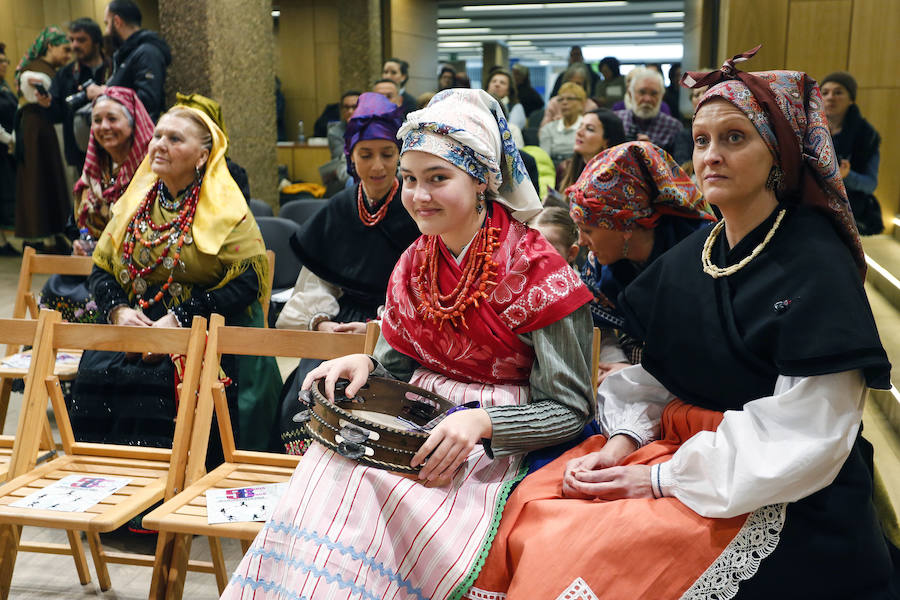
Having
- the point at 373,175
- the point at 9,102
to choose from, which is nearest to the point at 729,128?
the point at 373,175

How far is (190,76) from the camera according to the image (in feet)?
20.1

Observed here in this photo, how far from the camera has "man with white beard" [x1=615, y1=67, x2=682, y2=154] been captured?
581 cm

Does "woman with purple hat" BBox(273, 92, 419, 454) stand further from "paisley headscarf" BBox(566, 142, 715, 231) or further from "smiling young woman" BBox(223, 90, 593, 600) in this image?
"smiling young woman" BBox(223, 90, 593, 600)

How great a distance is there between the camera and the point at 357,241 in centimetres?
331

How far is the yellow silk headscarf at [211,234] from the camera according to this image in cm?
330

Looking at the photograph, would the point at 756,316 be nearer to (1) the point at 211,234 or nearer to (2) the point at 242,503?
(2) the point at 242,503

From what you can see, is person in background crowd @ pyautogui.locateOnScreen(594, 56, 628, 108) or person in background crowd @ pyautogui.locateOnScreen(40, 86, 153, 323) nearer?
person in background crowd @ pyautogui.locateOnScreen(40, 86, 153, 323)

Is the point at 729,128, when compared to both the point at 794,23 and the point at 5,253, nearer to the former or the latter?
the point at 794,23

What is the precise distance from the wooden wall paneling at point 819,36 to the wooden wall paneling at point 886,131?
35 centimetres

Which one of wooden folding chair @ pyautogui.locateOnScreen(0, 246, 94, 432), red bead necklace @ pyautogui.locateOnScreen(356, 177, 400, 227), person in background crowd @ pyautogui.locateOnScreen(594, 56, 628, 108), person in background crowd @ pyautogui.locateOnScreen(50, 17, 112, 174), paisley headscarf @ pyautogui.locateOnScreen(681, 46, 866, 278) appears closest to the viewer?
paisley headscarf @ pyautogui.locateOnScreen(681, 46, 866, 278)

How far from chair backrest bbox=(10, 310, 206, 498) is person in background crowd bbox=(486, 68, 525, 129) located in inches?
206

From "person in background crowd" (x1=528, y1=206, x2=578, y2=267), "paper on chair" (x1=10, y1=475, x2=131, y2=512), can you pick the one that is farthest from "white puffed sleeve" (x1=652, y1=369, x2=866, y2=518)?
"paper on chair" (x1=10, y1=475, x2=131, y2=512)

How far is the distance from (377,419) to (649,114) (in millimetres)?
4510

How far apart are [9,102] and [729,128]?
8973mm
